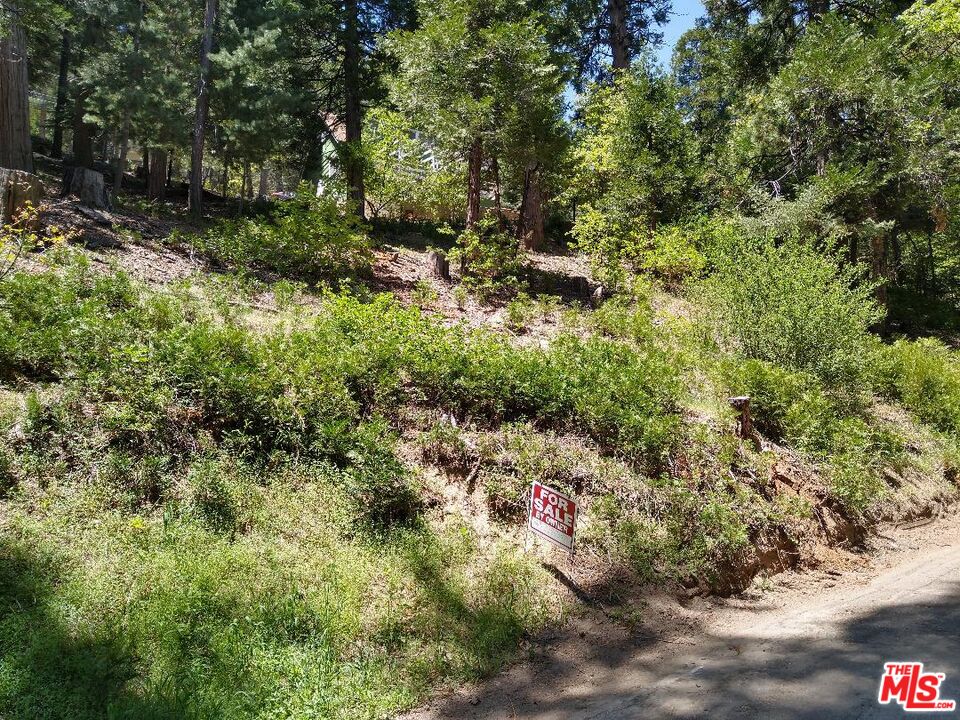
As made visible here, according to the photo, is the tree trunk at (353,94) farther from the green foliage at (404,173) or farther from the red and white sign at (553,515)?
the red and white sign at (553,515)

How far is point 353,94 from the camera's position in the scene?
17.0 meters

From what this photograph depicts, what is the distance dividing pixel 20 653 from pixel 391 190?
50.9ft

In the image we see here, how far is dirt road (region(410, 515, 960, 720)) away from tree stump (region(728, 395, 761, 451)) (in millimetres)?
1718

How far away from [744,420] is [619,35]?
1546cm

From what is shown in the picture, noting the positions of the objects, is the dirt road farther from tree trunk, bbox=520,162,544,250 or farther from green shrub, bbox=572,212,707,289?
tree trunk, bbox=520,162,544,250

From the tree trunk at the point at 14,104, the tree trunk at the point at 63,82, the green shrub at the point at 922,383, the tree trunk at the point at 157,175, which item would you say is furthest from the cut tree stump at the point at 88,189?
the green shrub at the point at 922,383

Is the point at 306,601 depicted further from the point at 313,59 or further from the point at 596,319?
the point at 313,59

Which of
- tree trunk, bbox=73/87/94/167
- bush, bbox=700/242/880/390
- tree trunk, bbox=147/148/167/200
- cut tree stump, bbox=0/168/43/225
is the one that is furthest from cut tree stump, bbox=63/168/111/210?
bush, bbox=700/242/880/390

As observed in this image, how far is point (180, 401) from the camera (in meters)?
5.86

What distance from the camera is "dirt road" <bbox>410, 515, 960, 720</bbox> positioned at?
3797 mm

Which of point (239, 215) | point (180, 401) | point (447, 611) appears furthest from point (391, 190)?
point (447, 611)

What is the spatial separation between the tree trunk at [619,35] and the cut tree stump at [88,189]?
14.5 metres

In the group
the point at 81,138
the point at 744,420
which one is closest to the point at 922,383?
the point at 744,420

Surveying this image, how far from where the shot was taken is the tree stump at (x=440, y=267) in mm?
13688
